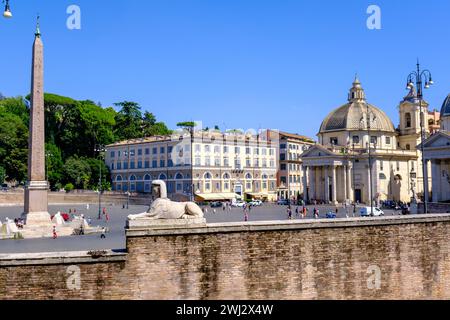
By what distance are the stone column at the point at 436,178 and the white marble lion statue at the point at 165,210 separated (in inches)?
2003

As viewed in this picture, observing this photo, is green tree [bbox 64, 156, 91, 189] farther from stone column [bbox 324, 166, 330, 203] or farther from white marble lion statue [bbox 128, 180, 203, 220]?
white marble lion statue [bbox 128, 180, 203, 220]

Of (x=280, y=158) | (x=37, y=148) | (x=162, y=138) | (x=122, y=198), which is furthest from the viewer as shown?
(x=280, y=158)

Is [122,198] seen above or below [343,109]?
below

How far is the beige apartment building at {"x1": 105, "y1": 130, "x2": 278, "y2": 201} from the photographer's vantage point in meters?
72.5

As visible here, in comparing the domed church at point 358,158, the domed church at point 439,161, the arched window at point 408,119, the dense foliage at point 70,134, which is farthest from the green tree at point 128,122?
the domed church at point 439,161

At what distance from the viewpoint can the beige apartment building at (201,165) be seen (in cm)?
7250

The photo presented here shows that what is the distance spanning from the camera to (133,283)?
11453 millimetres

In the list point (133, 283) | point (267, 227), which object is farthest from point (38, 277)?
point (267, 227)

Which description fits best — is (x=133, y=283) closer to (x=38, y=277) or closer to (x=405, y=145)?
(x=38, y=277)

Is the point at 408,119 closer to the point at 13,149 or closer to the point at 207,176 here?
the point at 207,176

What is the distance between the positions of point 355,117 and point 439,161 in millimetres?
20971

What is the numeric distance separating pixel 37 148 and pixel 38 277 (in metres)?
22.6

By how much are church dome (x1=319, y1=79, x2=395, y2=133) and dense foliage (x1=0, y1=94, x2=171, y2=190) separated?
36545 millimetres

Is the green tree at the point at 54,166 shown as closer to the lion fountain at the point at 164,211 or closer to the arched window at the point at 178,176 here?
the arched window at the point at 178,176
